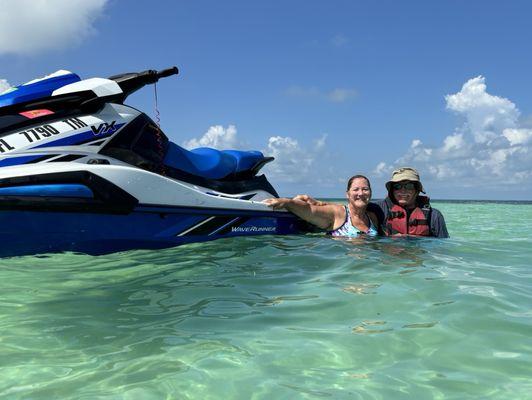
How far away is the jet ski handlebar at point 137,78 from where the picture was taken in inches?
157

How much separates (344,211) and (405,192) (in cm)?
71

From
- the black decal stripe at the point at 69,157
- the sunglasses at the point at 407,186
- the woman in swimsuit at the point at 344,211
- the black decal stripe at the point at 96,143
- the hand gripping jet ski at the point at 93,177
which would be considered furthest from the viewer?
the sunglasses at the point at 407,186

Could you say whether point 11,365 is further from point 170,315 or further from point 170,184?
point 170,184

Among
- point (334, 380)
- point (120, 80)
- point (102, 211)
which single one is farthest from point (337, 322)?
point (120, 80)

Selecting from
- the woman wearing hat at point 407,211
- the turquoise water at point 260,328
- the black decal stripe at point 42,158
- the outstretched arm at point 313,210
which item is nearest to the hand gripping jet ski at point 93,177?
the black decal stripe at point 42,158

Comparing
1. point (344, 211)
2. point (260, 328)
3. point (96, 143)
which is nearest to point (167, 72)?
point (96, 143)

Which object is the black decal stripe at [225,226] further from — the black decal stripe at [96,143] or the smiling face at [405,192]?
the smiling face at [405,192]

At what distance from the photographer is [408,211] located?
538cm

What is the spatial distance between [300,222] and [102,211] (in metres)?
2.36

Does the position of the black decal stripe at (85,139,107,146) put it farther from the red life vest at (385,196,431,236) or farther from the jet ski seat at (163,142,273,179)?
→ the red life vest at (385,196,431,236)

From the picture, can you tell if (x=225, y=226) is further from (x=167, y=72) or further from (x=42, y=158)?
(x=42, y=158)

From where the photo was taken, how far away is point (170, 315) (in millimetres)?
2357

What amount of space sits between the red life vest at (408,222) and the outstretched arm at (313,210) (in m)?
0.57

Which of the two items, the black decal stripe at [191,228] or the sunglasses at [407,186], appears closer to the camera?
A: the black decal stripe at [191,228]
